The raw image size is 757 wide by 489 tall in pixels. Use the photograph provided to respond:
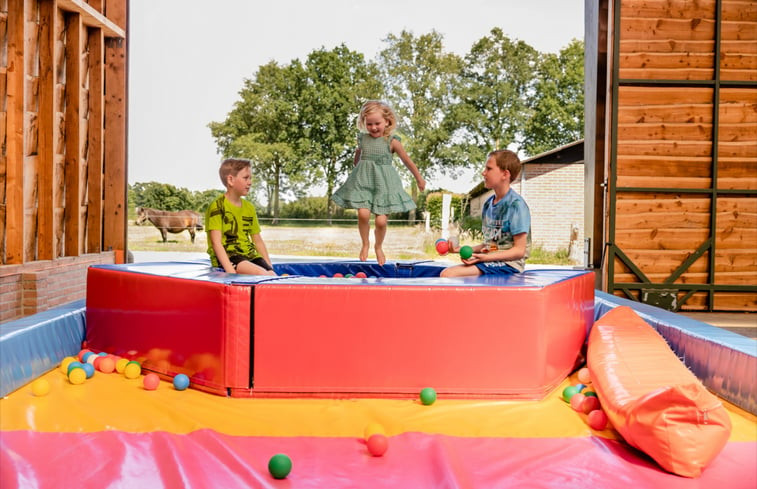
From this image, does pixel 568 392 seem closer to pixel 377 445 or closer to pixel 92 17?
pixel 377 445

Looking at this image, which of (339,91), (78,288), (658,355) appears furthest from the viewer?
(339,91)

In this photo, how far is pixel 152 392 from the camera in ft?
8.32

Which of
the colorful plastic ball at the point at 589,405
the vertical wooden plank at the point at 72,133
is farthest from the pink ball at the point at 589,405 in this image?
the vertical wooden plank at the point at 72,133

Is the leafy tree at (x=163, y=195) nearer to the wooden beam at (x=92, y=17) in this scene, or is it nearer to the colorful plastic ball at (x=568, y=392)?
the wooden beam at (x=92, y=17)

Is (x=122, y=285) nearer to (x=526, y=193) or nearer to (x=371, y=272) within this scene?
(x=371, y=272)

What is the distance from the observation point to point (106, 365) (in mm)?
2811

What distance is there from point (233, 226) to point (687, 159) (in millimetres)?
4283

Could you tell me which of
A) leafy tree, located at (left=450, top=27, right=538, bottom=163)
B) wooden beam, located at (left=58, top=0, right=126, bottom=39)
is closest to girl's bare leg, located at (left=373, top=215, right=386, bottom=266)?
wooden beam, located at (left=58, top=0, right=126, bottom=39)

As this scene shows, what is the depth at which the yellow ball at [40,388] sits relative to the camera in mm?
2432

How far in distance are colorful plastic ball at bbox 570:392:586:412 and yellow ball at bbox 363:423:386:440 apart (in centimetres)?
78

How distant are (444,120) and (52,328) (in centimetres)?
1504

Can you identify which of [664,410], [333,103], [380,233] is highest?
[333,103]

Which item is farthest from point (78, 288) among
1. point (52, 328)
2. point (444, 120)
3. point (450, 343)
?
point (444, 120)

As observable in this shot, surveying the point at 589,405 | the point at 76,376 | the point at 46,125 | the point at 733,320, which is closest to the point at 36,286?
the point at 46,125
